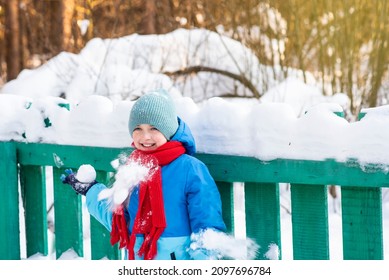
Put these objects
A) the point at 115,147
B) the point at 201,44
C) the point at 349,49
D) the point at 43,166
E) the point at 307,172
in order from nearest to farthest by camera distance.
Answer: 1. the point at 307,172
2. the point at 115,147
3. the point at 43,166
4. the point at 349,49
5. the point at 201,44

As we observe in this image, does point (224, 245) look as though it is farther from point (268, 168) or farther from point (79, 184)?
point (79, 184)

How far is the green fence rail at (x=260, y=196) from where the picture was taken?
2523 mm

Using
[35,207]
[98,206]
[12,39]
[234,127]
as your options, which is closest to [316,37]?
[35,207]

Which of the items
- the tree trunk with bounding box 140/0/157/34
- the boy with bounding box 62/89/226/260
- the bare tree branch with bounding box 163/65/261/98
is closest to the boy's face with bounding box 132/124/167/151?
the boy with bounding box 62/89/226/260

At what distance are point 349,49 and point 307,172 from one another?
11.1ft

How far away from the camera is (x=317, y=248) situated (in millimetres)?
2689

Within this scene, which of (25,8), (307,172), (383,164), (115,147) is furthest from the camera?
(25,8)

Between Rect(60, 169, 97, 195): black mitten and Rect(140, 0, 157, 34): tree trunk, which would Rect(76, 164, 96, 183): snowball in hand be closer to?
Rect(60, 169, 97, 195): black mitten

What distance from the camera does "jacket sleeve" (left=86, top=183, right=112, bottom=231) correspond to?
9.71 feet

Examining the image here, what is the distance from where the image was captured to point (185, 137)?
2793 millimetres

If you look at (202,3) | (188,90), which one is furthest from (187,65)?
(202,3)

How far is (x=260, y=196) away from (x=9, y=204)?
1.62m

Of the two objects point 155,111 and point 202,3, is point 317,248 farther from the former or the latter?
point 202,3

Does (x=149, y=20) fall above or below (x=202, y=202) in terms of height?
above
